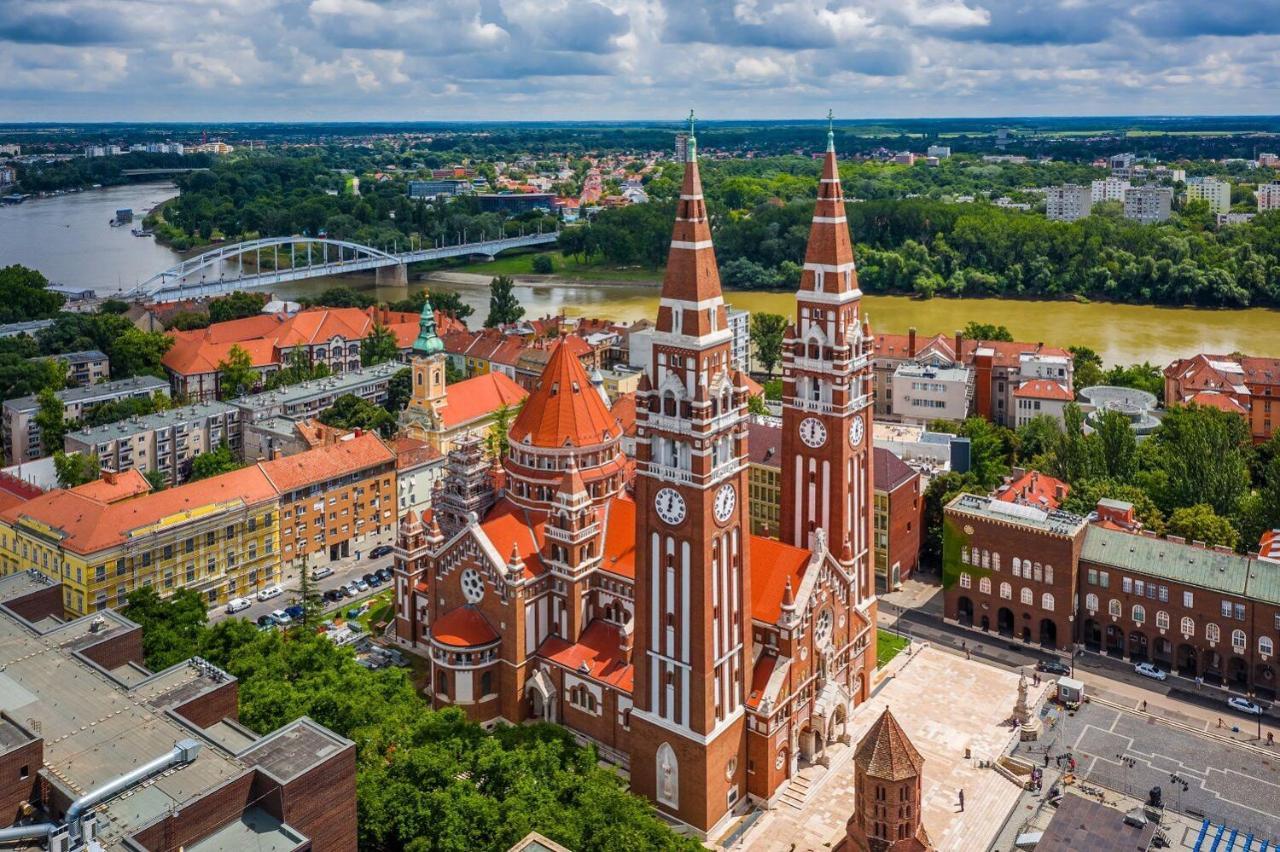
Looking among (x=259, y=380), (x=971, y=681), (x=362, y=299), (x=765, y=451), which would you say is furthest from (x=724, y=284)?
(x=971, y=681)

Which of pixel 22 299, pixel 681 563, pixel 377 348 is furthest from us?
pixel 22 299

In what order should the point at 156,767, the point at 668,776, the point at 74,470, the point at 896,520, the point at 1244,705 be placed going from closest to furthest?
the point at 156,767
the point at 668,776
the point at 1244,705
the point at 896,520
the point at 74,470

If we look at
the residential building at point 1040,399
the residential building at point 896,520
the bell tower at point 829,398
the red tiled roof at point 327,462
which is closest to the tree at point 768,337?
the residential building at point 1040,399

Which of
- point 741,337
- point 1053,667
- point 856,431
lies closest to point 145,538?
point 856,431

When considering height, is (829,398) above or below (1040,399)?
above

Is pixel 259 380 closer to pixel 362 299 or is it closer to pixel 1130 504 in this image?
pixel 362 299

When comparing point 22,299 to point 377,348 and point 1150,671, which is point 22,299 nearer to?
point 377,348

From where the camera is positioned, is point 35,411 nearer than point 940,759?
No
